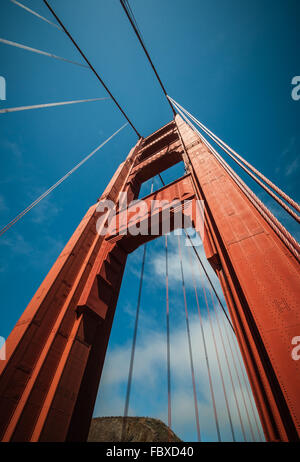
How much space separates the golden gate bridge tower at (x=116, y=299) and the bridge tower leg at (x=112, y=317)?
0.01m

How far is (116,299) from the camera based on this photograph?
16.9 ft

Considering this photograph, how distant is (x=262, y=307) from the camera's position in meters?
1.91

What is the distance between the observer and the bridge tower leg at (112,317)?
5.58ft

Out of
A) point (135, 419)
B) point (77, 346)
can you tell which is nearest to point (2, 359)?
point (77, 346)

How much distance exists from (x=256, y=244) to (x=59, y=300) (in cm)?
Result: 373

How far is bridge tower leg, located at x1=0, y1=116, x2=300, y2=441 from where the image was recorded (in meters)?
1.70

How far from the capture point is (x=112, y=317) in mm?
4781

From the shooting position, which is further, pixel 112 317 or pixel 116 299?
pixel 116 299

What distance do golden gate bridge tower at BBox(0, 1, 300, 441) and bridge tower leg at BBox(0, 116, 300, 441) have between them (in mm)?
10

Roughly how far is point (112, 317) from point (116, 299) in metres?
0.49

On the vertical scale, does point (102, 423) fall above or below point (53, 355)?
above

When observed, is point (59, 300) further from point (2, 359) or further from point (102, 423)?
point (102, 423)

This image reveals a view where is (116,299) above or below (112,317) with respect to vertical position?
above

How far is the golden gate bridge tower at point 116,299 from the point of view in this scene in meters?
1.72
